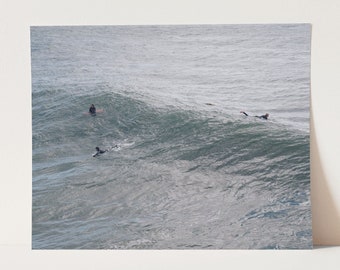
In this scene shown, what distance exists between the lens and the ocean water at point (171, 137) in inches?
189

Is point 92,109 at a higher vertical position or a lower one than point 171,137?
higher

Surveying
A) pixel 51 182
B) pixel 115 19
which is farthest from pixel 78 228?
pixel 115 19

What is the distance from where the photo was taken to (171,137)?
16.0ft

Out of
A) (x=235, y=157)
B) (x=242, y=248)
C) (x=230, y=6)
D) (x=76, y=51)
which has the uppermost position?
(x=230, y=6)

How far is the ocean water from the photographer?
15.8 ft

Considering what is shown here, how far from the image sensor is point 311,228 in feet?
15.7

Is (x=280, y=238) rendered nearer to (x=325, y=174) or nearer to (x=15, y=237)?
(x=325, y=174)

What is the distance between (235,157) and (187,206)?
52cm

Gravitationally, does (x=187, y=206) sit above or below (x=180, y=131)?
below

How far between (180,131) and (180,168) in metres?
0.28

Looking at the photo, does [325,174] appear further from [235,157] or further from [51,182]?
[51,182]

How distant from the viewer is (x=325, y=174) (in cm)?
484

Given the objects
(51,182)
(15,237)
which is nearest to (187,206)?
(51,182)

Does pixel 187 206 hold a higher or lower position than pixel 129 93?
lower
